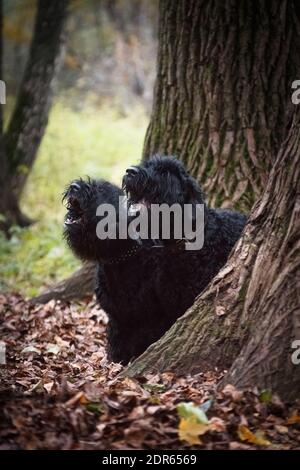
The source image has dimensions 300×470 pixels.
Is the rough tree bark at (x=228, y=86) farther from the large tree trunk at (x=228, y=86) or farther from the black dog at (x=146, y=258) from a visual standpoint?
the black dog at (x=146, y=258)

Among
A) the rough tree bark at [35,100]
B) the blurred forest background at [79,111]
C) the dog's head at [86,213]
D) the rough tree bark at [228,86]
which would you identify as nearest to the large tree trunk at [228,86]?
the rough tree bark at [228,86]

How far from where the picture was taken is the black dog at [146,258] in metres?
6.03

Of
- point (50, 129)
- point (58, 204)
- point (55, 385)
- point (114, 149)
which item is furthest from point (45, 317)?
point (50, 129)

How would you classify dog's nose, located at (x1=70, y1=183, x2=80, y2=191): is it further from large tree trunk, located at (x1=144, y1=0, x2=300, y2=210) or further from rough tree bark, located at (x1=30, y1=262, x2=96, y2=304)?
rough tree bark, located at (x1=30, y1=262, x2=96, y2=304)

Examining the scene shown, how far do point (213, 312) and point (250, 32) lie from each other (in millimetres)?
3395

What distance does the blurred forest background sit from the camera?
11.0 metres

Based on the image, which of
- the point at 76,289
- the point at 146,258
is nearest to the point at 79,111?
the point at 76,289

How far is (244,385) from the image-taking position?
4230 mm

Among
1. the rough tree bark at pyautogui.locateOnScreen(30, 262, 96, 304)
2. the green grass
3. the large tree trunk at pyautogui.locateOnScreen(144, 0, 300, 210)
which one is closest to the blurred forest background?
the green grass

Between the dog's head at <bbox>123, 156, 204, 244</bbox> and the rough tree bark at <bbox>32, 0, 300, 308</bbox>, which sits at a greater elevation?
the rough tree bark at <bbox>32, 0, 300, 308</bbox>

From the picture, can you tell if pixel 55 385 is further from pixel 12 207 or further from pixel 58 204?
pixel 58 204

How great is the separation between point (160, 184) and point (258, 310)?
1.76 metres

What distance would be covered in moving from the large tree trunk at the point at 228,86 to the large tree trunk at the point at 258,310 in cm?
234

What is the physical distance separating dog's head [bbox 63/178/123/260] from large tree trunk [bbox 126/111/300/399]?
1.45 metres
